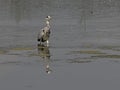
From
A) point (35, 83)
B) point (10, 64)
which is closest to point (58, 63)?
point (10, 64)

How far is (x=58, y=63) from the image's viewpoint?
2267cm

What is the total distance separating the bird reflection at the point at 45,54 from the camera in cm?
2162

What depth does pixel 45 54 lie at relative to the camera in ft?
82.5

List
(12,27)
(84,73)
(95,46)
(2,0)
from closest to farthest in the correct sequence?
(84,73), (95,46), (12,27), (2,0)

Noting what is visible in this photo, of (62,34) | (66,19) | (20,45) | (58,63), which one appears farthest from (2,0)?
(58,63)

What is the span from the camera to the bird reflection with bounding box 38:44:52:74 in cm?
2162

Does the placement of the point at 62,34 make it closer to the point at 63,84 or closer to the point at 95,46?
the point at 95,46

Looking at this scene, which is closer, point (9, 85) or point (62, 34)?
point (9, 85)

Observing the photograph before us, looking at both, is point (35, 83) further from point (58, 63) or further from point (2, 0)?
point (2, 0)

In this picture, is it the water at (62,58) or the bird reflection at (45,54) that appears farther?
the bird reflection at (45,54)

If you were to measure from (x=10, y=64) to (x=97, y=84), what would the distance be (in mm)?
5277

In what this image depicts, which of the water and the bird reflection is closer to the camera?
the water

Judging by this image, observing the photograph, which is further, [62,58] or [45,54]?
[45,54]

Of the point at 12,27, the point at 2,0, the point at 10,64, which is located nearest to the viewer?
the point at 10,64
